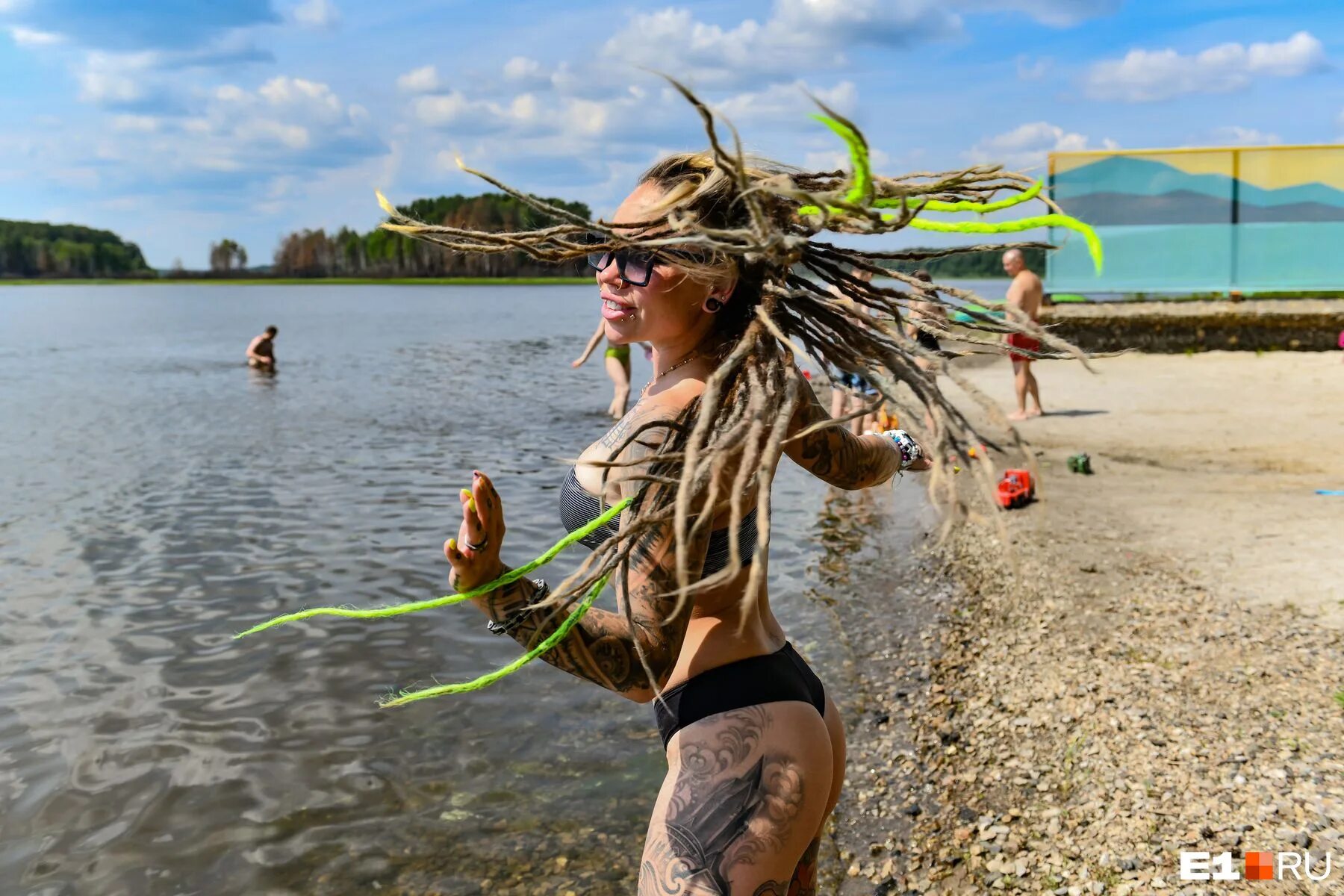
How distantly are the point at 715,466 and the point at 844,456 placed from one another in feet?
2.57

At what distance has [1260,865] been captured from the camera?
3.61 metres

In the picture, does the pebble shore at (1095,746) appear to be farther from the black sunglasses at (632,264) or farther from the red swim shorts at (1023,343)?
the black sunglasses at (632,264)

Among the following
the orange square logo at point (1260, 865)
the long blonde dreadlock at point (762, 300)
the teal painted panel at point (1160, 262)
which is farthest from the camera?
the teal painted panel at point (1160, 262)

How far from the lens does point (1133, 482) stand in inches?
406

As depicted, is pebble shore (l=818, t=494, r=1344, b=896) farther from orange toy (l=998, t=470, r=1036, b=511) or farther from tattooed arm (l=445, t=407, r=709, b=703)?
orange toy (l=998, t=470, r=1036, b=511)

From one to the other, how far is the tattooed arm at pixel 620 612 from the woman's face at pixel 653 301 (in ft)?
0.82

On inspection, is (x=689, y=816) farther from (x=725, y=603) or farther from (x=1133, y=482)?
(x=1133, y=482)

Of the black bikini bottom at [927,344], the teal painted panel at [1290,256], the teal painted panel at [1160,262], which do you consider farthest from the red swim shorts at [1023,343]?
the teal painted panel at [1290,256]

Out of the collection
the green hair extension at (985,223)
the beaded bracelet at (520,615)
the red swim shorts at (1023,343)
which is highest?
the green hair extension at (985,223)

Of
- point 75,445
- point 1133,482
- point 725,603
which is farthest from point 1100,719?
point 75,445

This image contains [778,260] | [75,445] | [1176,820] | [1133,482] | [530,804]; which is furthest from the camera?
[75,445]

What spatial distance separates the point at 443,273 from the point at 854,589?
151m

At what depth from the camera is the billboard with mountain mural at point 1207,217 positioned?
72.2 ft

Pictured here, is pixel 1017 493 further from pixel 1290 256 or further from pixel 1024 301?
pixel 1290 256
